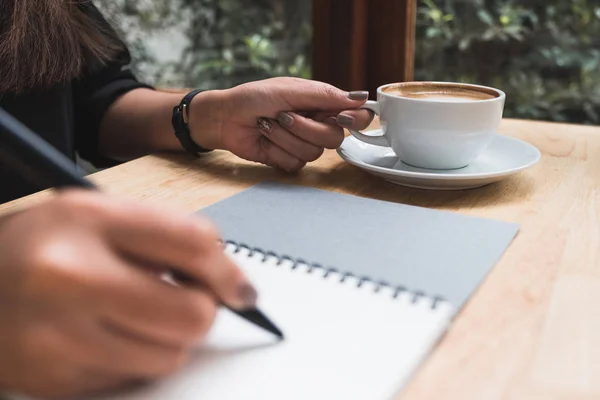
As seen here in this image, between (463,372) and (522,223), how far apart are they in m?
0.28

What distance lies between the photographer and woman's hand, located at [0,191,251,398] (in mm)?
329

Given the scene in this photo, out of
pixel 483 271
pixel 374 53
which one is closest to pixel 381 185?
pixel 483 271

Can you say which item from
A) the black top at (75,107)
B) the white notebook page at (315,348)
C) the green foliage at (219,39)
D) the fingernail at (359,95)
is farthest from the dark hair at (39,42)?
the green foliage at (219,39)

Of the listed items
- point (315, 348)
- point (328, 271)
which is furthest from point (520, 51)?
point (315, 348)

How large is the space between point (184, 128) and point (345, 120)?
9.0 inches

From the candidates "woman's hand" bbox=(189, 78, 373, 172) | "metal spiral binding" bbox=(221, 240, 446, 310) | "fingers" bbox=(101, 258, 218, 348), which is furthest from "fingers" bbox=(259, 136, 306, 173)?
"fingers" bbox=(101, 258, 218, 348)

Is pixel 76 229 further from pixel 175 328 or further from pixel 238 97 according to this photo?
pixel 238 97

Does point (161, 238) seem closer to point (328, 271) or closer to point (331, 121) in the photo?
point (328, 271)

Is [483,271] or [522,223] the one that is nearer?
[483,271]

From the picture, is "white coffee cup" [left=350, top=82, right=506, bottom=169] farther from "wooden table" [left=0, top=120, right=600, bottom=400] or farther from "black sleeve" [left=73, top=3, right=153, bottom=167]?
"black sleeve" [left=73, top=3, right=153, bottom=167]

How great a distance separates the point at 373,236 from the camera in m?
0.60

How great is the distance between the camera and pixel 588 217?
65 cm

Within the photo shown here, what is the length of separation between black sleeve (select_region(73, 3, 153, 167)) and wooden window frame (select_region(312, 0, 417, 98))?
589 mm

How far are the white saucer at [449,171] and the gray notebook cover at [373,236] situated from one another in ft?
0.19
